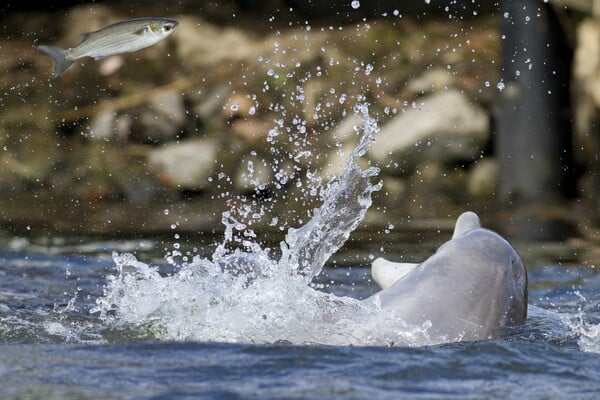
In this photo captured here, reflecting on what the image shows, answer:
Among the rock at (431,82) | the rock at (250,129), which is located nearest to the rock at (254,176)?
the rock at (250,129)

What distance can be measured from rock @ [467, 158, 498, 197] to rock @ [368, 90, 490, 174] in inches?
5.4

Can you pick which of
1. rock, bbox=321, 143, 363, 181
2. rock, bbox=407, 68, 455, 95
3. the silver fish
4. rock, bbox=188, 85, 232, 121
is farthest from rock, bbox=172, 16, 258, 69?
the silver fish

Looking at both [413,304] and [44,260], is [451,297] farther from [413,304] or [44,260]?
[44,260]

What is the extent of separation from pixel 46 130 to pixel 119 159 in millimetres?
1126

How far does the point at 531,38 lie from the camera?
38.4ft

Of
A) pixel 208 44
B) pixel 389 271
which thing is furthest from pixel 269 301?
pixel 208 44

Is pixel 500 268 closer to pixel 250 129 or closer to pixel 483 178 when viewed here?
pixel 483 178

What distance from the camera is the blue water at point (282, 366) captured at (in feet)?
13.5

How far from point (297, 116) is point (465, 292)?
29.6 feet

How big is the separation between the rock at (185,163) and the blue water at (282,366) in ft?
21.7

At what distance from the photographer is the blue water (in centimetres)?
413

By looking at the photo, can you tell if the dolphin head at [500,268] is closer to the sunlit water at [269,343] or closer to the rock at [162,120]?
the sunlit water at [269,343]

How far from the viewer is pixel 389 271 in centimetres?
571

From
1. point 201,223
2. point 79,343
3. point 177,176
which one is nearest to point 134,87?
point 177,176
